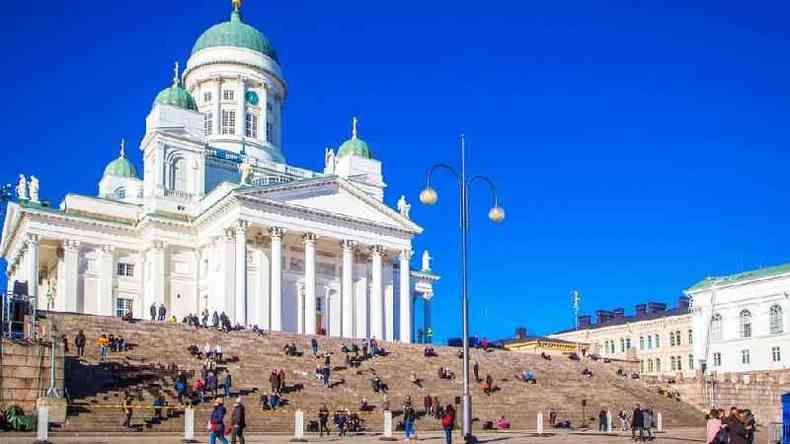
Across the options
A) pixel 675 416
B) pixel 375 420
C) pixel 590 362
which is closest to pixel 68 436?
pixel 375 420

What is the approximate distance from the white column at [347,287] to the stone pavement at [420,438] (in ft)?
91.2

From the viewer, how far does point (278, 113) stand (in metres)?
85.4

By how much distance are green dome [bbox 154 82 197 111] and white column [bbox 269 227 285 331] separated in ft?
45.2

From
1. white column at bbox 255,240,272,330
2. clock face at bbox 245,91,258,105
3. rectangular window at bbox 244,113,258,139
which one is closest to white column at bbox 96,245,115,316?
white column at bbox 255,240,272,330

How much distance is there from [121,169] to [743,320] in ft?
180

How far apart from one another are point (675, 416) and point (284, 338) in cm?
2285

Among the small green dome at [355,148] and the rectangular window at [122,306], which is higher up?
the small green dome at [355,148]

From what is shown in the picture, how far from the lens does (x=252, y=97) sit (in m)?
82.6

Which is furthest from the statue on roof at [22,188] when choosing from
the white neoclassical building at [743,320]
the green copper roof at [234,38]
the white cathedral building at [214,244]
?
the white neoclassical building at [743,320]

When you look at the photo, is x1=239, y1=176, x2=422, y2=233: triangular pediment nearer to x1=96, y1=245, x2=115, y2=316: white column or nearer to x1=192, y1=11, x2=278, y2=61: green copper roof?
x1=96, y1=245, x2=115, y2=316: white column

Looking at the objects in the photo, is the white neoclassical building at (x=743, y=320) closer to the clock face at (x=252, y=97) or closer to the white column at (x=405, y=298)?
the white column at (x=405, y=298)

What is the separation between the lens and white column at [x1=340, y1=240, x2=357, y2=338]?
68375 mm

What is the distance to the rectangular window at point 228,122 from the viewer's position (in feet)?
266

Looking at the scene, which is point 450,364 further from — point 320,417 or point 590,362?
point 320,417
